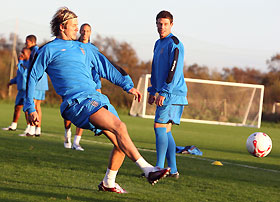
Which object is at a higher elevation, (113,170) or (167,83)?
(167,83)

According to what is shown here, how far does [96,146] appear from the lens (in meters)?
10.9

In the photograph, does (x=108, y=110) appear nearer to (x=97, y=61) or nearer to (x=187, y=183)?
(x=97, y=61)

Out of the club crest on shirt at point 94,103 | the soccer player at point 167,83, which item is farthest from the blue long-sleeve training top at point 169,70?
the club crest on shirt at point 94,103

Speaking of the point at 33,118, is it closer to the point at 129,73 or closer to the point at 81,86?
the point at 81,86

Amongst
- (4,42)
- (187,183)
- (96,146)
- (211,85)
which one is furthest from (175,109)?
(4,42)

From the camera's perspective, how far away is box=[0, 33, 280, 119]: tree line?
3394 centimetres

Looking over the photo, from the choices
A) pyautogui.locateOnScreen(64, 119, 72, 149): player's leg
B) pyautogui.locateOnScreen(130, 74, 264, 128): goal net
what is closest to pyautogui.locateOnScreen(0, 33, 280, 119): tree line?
pyautogui.locateOnScreen(130, 74, 264, 128): goal net

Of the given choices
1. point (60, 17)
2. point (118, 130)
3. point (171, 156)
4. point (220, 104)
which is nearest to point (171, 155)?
point (171, 156)

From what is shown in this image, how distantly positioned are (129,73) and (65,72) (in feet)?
112

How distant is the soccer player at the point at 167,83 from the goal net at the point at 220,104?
20.6 m

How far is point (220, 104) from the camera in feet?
97.5

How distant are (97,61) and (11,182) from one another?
1.56m

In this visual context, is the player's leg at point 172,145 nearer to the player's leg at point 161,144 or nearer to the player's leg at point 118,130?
the player's leg at point 161,144

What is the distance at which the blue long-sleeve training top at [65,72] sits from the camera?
5312 millimetres
